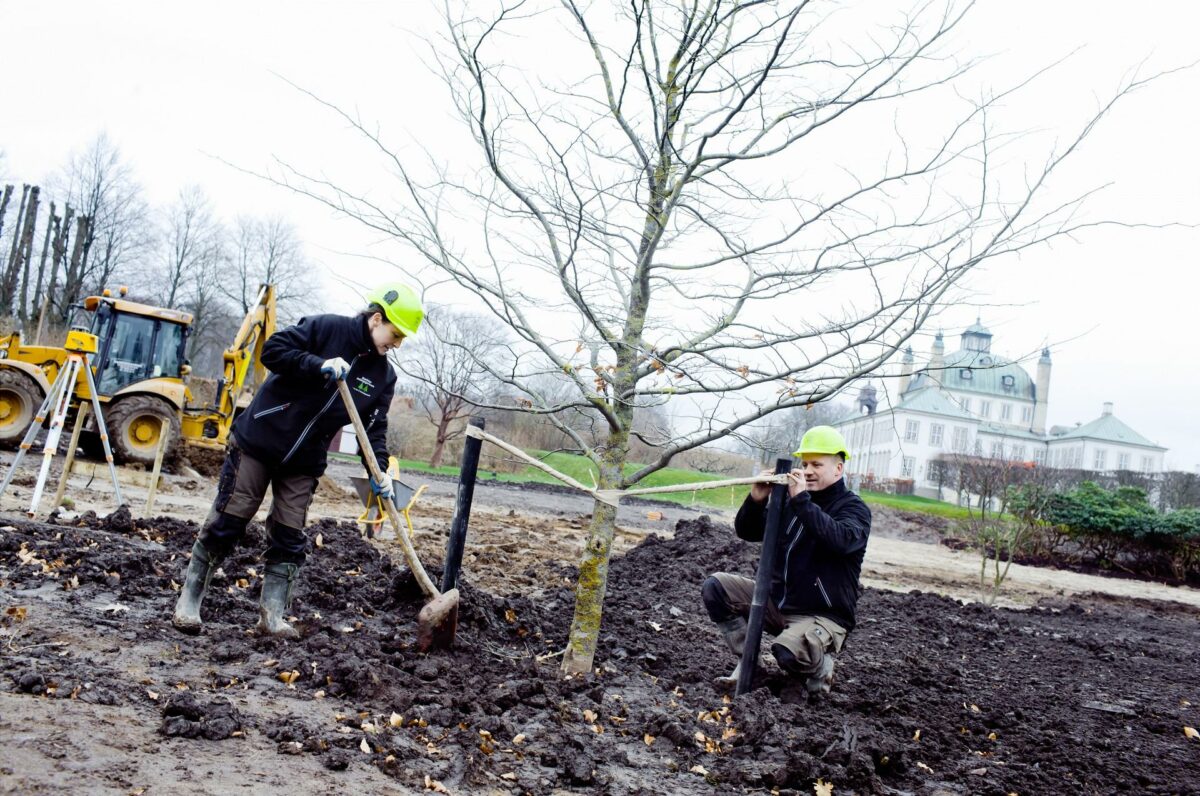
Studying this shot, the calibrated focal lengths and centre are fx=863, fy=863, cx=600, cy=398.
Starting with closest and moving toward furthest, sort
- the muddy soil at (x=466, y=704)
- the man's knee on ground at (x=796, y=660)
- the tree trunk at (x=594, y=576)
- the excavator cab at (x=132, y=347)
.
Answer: the muddy soil at (x=466, y=704) < the man's knee on ground at (x=796, y=660) < the tree trunk at (x=594, y=576) < the excavator cab at (x=132, y=347)

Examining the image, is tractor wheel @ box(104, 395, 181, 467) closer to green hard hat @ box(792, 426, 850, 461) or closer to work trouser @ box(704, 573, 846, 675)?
work trouser @ box(704, 573, 846, 675)

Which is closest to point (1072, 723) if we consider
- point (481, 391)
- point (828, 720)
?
point (828, 720)

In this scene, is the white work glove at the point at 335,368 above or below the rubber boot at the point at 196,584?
above

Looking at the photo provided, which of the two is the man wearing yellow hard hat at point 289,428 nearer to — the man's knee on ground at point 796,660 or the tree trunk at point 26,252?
the man's knee on ground at point 796,660

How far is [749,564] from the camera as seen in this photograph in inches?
398

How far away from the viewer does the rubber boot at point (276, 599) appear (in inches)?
173

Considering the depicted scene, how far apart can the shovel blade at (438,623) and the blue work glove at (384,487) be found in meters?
0.61

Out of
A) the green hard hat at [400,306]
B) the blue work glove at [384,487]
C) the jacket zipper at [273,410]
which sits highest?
the green hard hat at [400,306]

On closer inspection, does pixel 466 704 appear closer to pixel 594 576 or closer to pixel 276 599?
pixel 594 576

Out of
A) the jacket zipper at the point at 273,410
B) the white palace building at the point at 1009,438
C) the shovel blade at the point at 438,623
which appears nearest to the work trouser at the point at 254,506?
the jacket zipper at the point at 273,410

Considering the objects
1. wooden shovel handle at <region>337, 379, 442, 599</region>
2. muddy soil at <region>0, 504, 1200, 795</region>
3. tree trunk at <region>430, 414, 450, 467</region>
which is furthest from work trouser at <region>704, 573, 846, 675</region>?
tree trunk at <region>430, 414, 450, 467</region>

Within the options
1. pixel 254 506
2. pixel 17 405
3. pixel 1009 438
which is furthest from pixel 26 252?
pixel 1009 438

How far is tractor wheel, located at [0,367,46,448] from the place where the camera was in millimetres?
12750

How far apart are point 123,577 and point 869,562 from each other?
13.7m
